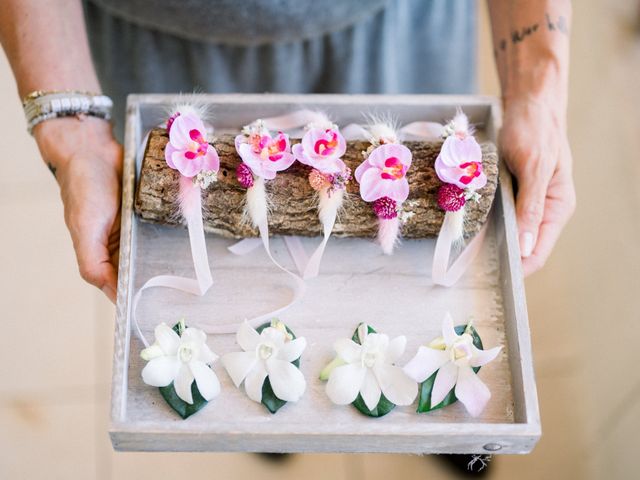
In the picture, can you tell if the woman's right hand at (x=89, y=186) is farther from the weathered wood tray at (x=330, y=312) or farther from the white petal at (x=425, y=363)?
the white petal at (x=425, y=363)

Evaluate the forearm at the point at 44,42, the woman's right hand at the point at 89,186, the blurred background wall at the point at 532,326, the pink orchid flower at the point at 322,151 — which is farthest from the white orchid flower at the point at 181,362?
the blurred background wall at the point at 532,326

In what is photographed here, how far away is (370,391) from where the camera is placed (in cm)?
68

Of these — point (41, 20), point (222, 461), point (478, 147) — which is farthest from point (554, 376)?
point (41, 20)

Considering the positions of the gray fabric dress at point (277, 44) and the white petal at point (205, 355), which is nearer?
the white petal at point (205, 355)

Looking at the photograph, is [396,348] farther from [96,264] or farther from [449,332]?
[96,264]

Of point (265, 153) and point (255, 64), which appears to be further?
point (255, 64)

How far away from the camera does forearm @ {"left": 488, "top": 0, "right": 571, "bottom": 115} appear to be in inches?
32.3

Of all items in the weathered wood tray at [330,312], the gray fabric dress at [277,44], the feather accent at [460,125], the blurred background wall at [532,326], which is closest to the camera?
the weathered wood tray at [330,312]

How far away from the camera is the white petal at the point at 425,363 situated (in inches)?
27.1

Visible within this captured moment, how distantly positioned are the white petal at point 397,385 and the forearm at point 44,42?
49 centimetres

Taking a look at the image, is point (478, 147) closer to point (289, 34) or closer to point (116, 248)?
point (289, 34)

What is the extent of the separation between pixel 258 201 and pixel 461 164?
22cm

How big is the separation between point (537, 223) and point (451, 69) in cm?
36

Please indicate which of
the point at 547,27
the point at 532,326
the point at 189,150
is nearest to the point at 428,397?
the point at 189,150
